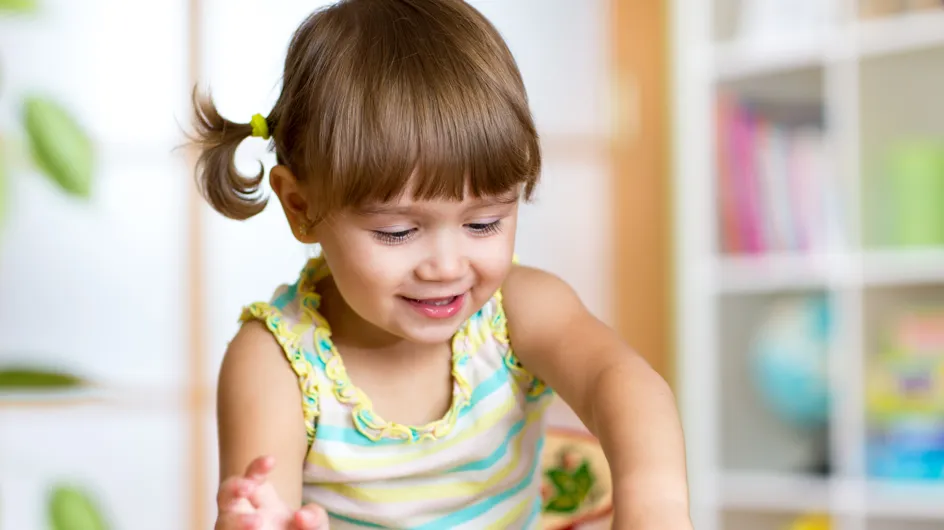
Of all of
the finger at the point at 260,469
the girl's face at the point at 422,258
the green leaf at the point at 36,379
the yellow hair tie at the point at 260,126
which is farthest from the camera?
the green leaf at the point at 36,379

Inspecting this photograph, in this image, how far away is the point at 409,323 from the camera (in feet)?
3.27

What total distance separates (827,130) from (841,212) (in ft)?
0.67

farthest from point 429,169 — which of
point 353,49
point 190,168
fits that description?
point 190,168

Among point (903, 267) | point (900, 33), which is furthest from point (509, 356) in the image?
point (900, 33)

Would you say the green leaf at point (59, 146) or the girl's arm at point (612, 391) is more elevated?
the green leaf at point (59, 146)

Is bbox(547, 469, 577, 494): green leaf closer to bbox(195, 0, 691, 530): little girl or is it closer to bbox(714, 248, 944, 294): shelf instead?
bbox(195, 0, 691, 530): little girl

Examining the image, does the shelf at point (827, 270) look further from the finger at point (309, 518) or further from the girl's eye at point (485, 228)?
the finger at point (309, 518)

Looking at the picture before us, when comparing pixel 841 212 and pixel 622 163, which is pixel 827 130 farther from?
pixel 622 163

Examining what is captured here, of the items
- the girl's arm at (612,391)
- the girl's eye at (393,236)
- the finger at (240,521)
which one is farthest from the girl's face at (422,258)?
the finger at (240,521)

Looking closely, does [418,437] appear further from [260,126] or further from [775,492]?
[775,492]

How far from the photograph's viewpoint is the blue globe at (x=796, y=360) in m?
2.74

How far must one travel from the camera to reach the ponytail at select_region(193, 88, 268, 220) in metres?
1.13

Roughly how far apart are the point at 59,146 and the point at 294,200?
698 millimetres

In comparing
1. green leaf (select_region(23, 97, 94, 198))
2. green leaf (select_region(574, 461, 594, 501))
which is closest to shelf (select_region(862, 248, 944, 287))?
green leaf (select_region(574, 461, 594, 501))
